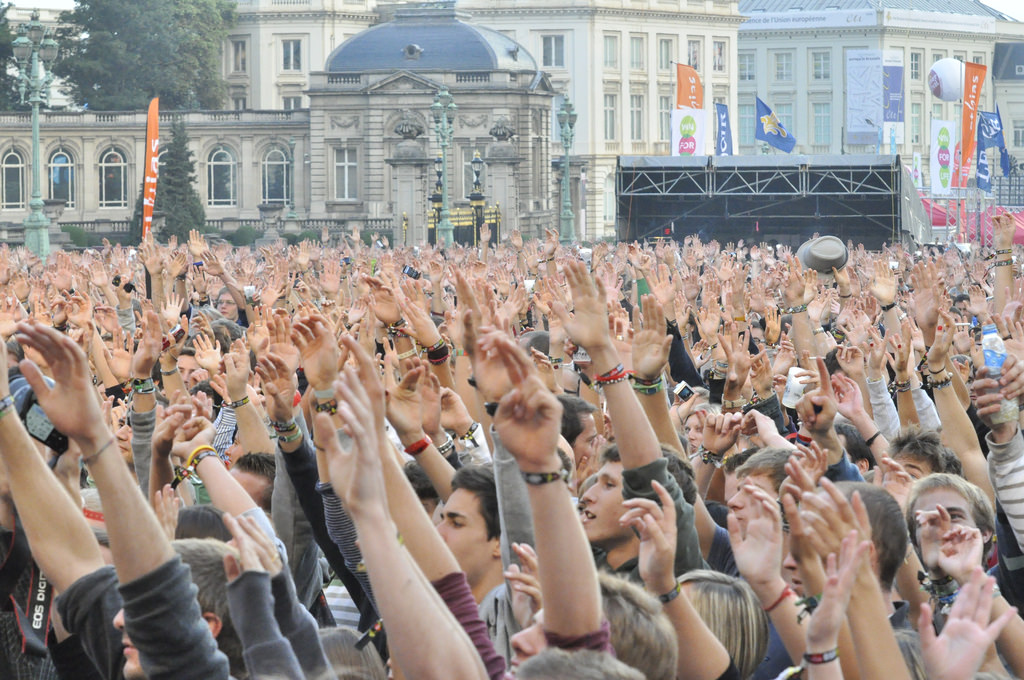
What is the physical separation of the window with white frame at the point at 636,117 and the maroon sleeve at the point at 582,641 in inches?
3274

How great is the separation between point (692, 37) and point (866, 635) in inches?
3474

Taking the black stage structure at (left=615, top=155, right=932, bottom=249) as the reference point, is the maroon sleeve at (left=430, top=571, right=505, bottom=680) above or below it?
below

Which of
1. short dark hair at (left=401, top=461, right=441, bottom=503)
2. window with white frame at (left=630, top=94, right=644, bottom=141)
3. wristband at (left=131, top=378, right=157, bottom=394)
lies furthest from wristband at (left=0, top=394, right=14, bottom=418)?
window with white frame at (left=630, top=94, right=644, bottom=141)

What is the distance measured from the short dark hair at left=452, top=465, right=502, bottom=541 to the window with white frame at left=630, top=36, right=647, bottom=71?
82722 mm

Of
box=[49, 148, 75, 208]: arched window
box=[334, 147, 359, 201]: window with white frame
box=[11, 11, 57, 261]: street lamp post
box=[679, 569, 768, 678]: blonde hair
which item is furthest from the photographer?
box=[49, 148, 75, 208]: arched window

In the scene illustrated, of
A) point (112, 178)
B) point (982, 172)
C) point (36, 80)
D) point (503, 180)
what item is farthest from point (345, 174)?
point (36, 80)

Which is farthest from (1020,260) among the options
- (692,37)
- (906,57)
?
(906,57)

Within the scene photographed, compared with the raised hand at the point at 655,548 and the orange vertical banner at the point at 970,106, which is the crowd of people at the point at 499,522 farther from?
the orange vertical banner at the point at 970,106

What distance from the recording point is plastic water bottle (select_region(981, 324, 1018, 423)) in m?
5.62

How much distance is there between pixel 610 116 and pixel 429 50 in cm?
2295

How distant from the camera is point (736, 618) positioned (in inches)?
181

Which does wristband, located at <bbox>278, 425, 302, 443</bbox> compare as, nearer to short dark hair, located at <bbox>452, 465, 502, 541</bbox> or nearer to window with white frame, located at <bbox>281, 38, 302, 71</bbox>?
short dark hair, located at <bbox>452, 465, 502, 541</bbox>

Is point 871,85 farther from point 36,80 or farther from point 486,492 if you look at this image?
point 486,492

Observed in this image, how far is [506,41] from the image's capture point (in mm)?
65750
